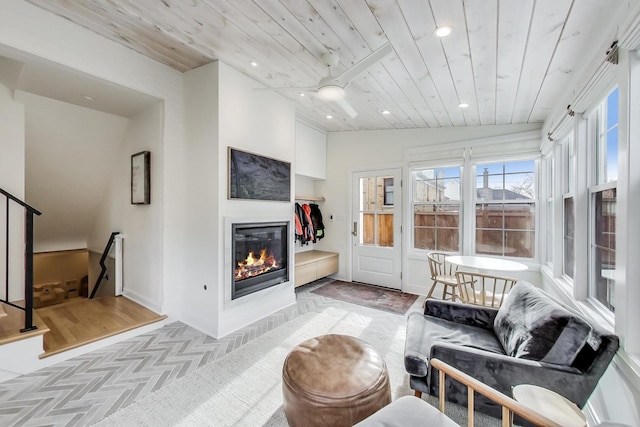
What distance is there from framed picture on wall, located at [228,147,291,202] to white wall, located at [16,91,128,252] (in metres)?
2.00

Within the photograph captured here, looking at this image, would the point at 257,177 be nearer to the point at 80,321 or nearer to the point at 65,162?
the point at 80,321

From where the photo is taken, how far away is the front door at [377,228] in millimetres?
4500

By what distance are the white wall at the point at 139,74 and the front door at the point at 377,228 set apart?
2936mm

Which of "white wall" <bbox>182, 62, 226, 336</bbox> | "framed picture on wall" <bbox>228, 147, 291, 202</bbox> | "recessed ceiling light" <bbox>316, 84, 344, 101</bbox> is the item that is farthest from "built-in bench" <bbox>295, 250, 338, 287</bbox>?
"recessed ceiling light" <bbox>316, 84, 344, 101</bbox>

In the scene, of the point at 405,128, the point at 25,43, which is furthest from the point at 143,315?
the point at 405,128

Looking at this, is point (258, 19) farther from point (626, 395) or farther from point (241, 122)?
point (626, 395)

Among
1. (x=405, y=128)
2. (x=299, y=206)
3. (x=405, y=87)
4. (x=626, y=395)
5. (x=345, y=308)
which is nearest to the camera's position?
(x=626, y=395)

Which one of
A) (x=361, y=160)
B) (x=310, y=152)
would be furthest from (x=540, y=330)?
(x=310, y=152)

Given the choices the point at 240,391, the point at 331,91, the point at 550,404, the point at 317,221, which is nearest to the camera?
the point at 550,404

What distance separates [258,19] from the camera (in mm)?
1981

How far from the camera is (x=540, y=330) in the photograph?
1.55 m

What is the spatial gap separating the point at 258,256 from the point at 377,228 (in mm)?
2334

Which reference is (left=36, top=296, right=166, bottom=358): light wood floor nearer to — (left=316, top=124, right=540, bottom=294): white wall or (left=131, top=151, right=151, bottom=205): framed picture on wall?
(left=131, top=151, right=151, bottom=205): framed picture on wall

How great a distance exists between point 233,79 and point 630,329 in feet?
11.8
